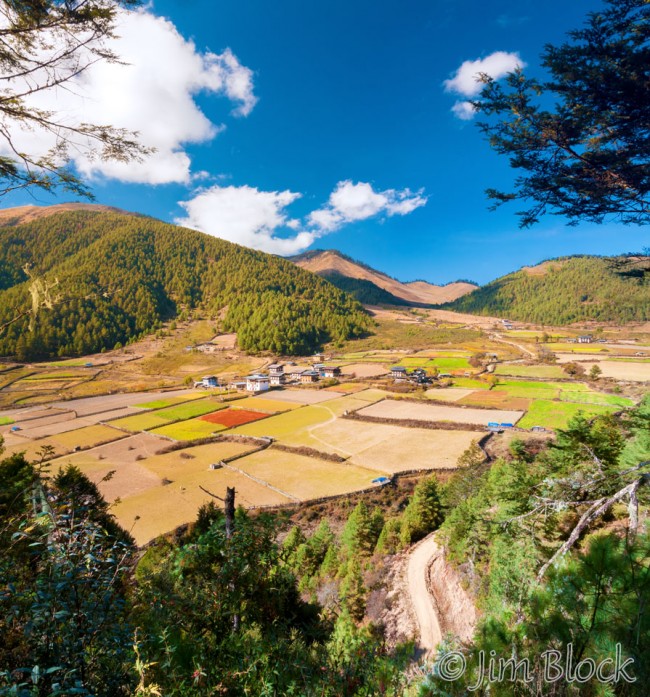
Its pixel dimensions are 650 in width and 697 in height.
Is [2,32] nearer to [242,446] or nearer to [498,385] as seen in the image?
[242,446]

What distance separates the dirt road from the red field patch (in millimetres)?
36634

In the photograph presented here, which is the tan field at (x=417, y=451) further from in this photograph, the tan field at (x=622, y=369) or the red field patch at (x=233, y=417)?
the tan field at (x=622, y=369)

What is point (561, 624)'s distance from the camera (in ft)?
13.9

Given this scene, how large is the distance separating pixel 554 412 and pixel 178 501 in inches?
2076

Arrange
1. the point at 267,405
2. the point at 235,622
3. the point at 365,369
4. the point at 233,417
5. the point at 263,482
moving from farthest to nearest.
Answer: the point at 365,369 < the point at 267,405 < the point at 233,417 < the point at 263,482 < the point at 235,622

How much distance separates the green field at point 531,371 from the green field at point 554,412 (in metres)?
22.4

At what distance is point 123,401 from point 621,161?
79.6 meters

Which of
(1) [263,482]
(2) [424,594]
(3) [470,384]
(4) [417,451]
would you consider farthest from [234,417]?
(3) [470,384]

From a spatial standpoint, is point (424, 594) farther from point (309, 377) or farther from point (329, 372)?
point (329, 372)

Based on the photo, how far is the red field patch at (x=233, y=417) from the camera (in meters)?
54.0

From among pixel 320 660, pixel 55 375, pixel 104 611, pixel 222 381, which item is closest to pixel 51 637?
pixel 104 611

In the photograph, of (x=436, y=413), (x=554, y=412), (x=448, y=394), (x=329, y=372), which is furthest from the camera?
(x=329, y=372)

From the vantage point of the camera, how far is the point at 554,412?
50156mm

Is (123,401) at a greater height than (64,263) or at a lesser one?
lesser
